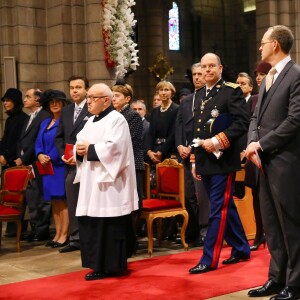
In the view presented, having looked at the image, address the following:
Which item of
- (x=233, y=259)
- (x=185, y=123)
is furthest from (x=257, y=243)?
(x=185, y=123)

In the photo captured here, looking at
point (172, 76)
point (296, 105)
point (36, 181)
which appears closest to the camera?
point (296, 105)

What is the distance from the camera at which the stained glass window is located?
2067 cm

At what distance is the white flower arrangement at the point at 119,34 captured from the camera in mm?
9625

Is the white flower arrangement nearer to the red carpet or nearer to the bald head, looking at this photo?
the bald head

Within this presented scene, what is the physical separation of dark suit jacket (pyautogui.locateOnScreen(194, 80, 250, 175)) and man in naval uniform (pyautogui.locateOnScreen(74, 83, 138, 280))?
25.8 inches

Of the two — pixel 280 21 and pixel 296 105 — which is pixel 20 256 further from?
pixel 280 21

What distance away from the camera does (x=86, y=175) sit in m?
5.63

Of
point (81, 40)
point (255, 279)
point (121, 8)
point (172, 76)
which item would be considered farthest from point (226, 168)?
point (172, 76)

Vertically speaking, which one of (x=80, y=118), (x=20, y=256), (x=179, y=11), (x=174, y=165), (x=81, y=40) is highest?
(x=179, y=11)

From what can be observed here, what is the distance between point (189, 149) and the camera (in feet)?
22.9

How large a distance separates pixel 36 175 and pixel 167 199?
1902 mm

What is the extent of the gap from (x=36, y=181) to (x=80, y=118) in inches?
57.3

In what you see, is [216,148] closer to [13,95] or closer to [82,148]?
[82,148]

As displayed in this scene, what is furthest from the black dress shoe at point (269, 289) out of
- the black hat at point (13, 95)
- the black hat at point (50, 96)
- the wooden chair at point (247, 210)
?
the black hat at point (13, 95)
